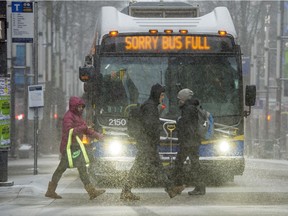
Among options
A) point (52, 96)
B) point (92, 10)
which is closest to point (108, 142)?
point (52, 96)

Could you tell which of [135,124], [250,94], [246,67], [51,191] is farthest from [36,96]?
[246,67]

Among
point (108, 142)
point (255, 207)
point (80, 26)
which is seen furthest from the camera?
point (80, 26)

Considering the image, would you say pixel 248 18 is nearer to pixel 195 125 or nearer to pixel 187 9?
pixel 187 9

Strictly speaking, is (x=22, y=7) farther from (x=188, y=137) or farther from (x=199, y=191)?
(x=199, y=191)

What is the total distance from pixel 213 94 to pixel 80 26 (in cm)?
6091

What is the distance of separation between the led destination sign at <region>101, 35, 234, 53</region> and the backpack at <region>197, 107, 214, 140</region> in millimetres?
1771

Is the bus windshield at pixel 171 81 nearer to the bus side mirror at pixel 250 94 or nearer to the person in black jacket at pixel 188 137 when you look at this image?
the bus side mirror at pixel 250 94

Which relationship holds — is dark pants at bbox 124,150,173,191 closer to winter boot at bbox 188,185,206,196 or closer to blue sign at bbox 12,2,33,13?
winter boot at bbox 188,185,206,196

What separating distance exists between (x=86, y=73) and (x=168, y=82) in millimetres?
1582

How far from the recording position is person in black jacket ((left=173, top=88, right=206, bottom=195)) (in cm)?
1527

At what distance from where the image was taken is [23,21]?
66.9 ft

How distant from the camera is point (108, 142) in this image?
56.5 feet

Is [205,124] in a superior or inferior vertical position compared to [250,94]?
inferior

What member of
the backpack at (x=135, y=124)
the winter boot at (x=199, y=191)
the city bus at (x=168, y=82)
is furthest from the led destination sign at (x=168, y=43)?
the backpack at (x=135, y=124)
